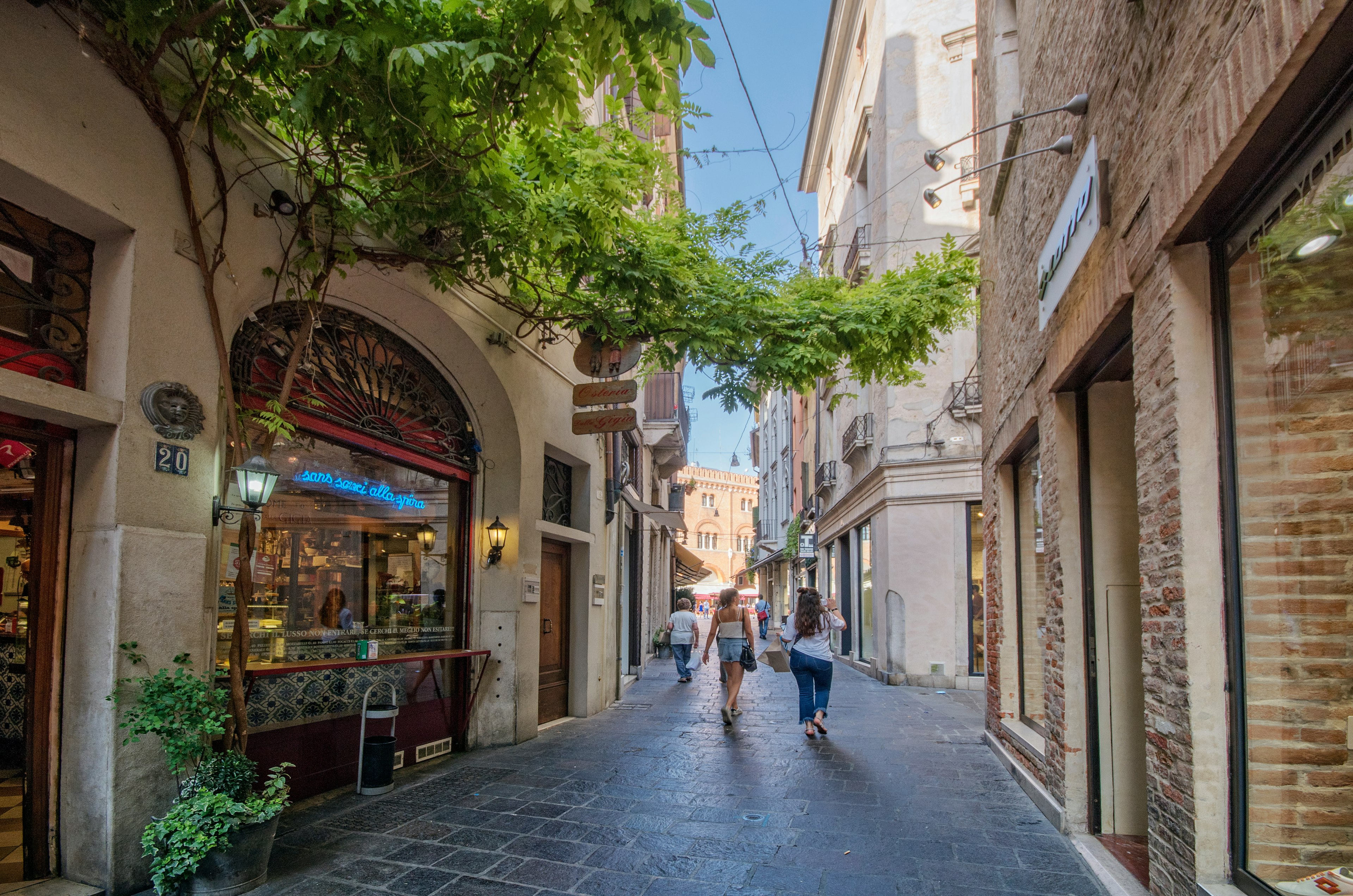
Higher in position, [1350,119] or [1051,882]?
[1350,119]

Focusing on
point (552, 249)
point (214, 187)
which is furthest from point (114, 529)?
point (552, 249)

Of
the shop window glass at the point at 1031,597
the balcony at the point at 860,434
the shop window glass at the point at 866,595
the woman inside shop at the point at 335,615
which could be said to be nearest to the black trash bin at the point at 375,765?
the woman inside shop at the point at 335,615

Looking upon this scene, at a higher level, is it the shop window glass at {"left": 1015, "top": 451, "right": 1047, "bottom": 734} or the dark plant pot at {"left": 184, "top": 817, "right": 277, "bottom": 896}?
the shop window glass at {"left": 1015, "top": 451, "right": 1047, "bottom": 734}

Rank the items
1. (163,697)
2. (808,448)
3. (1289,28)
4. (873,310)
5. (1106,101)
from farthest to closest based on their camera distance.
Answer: (808,448), (873,310), (1106,101), (163,697), (1289,28)

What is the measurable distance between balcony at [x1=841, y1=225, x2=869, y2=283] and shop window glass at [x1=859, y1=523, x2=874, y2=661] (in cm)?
535

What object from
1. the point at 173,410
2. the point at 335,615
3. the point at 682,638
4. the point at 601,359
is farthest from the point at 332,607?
the point at 682,638

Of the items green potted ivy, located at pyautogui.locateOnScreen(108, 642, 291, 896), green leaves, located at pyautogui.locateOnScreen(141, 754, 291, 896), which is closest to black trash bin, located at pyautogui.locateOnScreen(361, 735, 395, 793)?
green potted ivy, located at pyautogui.locateOnScreen(108, 642, 291, 896)

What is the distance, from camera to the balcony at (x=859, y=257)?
1758 cm

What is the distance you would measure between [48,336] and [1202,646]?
563cm

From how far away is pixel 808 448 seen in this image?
2941cm

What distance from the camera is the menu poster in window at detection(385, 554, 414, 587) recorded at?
791 centimetres

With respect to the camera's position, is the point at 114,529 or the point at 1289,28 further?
the point at 114,529

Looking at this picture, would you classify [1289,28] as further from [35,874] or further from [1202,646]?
[35,874]

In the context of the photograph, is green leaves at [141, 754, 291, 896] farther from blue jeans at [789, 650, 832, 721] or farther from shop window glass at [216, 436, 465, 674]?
blue jeans at [789, 650, 832, 721]
